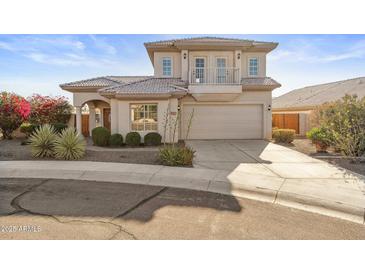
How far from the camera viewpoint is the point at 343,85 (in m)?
25.6

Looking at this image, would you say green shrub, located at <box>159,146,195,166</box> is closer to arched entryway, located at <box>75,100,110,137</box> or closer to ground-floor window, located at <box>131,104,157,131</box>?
ground-floor window, located at <box>131,104,157,131</box>

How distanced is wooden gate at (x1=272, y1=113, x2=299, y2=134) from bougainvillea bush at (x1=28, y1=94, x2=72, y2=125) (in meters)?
17.1

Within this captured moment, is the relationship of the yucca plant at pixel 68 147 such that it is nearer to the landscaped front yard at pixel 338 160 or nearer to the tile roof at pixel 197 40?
the tile roof at pixel 197 40

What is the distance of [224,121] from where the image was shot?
16.2 metres

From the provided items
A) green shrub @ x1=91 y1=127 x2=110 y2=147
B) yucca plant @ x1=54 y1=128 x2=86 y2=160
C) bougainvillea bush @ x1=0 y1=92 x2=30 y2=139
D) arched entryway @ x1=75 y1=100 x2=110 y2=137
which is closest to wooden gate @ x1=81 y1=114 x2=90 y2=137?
arched entryway @ x1=75 y1=100 x2=110 y2=137

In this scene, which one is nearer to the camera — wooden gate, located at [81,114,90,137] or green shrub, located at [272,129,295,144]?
green shrub, located at [272,129,295,144]

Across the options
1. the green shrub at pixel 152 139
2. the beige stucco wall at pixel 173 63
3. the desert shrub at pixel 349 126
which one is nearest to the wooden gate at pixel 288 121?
the desert shrub at pixel 349 126

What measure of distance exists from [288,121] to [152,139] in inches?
477

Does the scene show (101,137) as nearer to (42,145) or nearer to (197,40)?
(42,145)

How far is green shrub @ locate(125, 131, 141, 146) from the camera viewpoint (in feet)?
43.1

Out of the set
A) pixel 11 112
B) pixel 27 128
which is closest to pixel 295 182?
pixel 27 128

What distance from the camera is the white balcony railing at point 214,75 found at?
1584cm

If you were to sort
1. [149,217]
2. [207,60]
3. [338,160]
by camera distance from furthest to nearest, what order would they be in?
[207,60]
[338,160]
[149,217]

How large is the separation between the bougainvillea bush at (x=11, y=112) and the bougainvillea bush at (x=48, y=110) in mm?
964
